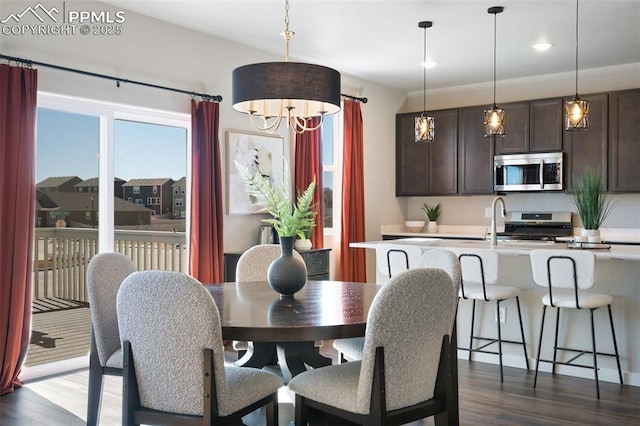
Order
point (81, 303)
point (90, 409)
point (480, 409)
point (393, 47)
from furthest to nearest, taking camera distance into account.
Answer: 1. point (393, 47)
2. point (81, 303)
3. point (480, 409)
4. point (90, 409)

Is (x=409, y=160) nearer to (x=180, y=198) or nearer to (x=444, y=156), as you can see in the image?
(x=444, y=156)

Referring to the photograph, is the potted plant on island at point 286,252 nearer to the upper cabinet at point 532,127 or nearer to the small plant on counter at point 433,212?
the upper cabinet at point 532,127

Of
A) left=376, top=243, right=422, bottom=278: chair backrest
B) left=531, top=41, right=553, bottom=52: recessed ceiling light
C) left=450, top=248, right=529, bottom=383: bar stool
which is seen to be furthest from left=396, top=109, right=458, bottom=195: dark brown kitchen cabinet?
left=450, top=248, right=529, bottom=383: bar stool

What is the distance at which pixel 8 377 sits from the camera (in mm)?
3820

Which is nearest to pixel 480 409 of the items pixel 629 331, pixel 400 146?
pixel 629 331

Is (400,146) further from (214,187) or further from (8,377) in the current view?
(8,377)

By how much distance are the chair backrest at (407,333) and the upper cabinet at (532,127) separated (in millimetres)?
4767

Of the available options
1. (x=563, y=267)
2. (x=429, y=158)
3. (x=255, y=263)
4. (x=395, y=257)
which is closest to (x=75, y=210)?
(x=255, y=263)

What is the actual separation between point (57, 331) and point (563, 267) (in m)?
3.48

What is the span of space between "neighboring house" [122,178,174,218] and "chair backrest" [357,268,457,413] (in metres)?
3.16

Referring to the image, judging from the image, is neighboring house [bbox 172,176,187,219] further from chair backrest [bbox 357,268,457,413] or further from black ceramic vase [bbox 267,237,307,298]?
chair backrest [bbox 357,268,457,413]

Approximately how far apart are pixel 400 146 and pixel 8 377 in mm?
5173

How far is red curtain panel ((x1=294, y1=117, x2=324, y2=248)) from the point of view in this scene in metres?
6.10

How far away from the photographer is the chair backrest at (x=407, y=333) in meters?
2.10
